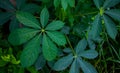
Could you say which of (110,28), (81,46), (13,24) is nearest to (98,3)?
(110,28)

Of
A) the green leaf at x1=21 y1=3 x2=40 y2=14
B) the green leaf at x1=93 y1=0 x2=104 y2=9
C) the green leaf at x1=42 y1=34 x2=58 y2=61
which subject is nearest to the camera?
the green leaf at x1=42 y1=34 x2=58 y2=61

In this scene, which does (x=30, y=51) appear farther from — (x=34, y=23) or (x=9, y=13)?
(x=9, y=13)


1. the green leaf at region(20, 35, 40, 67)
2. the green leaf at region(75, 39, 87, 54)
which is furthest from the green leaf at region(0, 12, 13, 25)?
the green leaf at region(75, 39, 87, 54)

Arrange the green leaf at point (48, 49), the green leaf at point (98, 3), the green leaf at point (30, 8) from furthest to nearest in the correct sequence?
1. the green leaf at point (30, 8)
2. the green leaf at point (98, 3)
3. the green leaf at point (48, 49)

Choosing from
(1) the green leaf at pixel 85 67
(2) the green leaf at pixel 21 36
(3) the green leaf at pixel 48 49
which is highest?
(2) the green leaf at pixel 21 36

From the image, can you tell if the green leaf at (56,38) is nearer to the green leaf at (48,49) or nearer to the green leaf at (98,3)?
the green leaf at (48,49)

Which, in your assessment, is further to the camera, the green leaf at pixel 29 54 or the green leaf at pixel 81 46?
the green leaf at pixel 81 46

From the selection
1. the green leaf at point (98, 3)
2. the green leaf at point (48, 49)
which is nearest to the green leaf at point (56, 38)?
the green leaf at point (48, 49)

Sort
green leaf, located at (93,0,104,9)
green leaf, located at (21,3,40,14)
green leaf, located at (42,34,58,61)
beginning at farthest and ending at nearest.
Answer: green leaf, located at (21,3,40,14) → green leaf, located at (93,0,104,9) → green leaf, located at (42,34,58,61)

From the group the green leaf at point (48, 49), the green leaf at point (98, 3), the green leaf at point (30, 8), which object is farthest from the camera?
the green leaf at point (30, 8)

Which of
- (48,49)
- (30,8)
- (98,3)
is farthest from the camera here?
(30,8)

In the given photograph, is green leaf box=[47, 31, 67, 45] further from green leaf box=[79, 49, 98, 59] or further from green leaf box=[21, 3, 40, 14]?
green leaf box=[21, 3, 40, 14]

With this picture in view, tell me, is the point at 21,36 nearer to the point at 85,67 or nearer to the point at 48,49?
the point at 48,49
